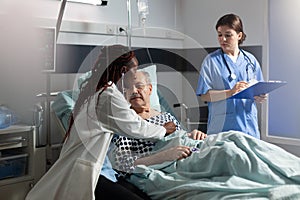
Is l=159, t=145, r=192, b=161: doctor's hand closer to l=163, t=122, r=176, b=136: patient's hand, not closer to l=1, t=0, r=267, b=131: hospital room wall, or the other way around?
l=163, t=122, r=176, b=136: patient's hand

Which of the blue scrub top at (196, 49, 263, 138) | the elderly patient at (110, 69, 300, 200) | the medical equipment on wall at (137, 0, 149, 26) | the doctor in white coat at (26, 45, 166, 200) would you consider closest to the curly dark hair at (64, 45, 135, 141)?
the doctor in white coat at (26, 45, 166, 200)

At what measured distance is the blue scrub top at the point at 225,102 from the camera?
2.24 m

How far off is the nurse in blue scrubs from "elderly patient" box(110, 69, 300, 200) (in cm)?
51

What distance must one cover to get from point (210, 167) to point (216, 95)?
873 millimetres

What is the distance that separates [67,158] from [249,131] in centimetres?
115

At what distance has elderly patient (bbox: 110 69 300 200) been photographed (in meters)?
1.28

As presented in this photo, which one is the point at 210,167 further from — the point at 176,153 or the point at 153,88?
the point at 153,88

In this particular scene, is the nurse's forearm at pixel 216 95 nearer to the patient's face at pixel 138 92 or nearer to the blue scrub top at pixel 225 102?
the blue scrub top at pixel 225 102

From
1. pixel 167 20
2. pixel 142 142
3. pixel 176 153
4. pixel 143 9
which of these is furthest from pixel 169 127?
pixel 167 20

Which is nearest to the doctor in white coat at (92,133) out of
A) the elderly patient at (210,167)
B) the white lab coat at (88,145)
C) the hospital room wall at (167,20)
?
the white lab coat at (88,145)

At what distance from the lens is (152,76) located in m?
2.32

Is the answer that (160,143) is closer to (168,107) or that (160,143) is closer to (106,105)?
(106,105)

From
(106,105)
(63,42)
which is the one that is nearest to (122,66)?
(106,105)

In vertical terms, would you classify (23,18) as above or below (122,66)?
above
